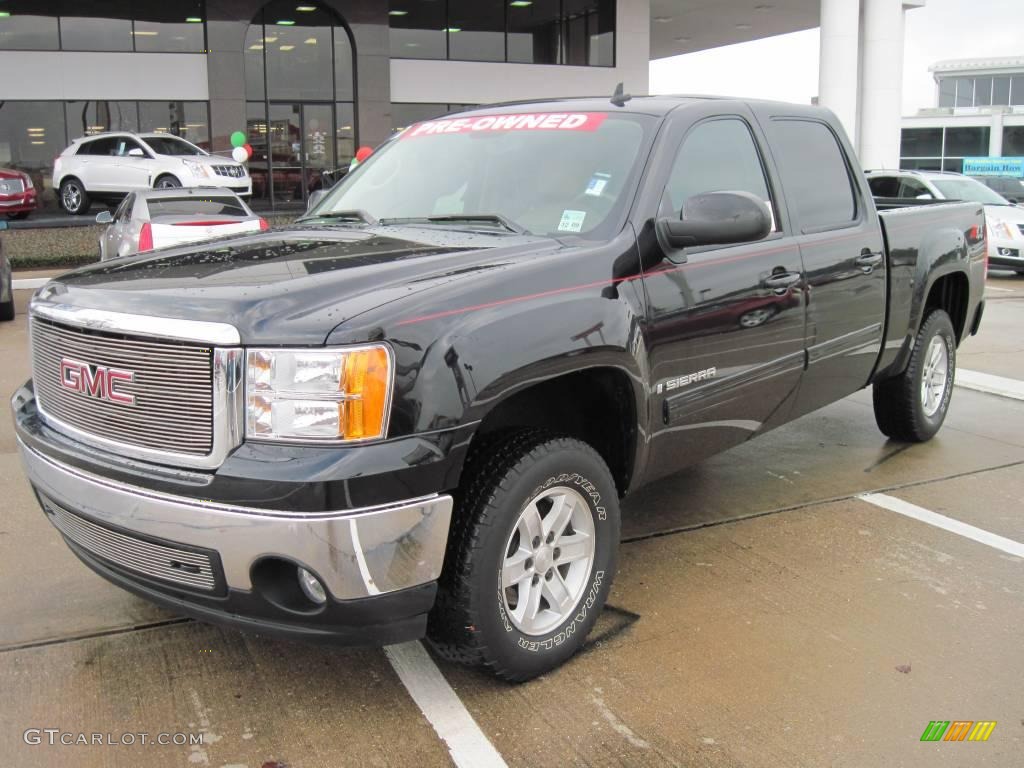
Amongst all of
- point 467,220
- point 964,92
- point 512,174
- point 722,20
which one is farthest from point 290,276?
point 964,92

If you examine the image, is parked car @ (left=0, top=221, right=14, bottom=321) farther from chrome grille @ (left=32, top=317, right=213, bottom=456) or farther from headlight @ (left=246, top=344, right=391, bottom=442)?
headlight @ (left=246, top=344, right=391, bottom=442)

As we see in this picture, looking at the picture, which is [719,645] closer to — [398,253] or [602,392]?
[602,392]

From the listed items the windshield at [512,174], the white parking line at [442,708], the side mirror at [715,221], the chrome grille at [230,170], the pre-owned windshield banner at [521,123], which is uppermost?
the chrome grille at [230,170]

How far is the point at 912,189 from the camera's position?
1582 centimetres

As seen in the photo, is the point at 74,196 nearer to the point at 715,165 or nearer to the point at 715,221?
the point at 715,165

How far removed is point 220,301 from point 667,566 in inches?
93.5

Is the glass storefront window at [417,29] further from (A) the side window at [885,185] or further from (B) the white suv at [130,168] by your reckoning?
(A) the side window at [885,185]

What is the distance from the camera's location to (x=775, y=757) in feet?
9.61

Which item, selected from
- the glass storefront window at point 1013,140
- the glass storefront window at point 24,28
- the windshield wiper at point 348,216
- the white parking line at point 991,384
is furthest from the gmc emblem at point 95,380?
the glass storefront window at point 1013,140

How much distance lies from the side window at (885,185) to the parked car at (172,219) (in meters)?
9.90

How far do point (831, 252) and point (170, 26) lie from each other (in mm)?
24555

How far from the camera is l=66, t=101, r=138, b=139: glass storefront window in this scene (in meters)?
25.1

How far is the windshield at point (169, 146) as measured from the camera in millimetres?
22094

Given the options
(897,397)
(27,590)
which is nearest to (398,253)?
(27,590)
